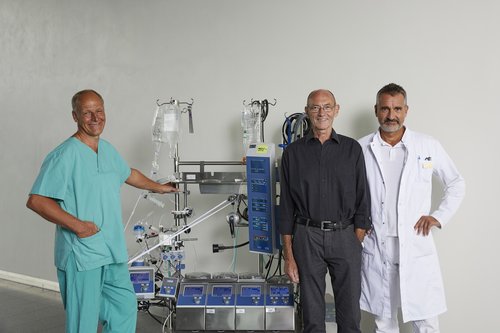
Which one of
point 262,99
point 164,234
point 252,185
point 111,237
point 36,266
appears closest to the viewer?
point 111,237

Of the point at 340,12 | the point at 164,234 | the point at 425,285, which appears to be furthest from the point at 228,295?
the point at 340,12

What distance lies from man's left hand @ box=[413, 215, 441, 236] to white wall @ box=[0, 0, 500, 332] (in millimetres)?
399

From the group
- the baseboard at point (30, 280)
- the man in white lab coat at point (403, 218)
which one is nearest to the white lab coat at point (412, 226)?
the man in white lab coat at point (403, 218)

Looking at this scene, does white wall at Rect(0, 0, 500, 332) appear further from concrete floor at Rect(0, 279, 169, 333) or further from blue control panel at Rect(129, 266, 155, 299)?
blue control panel at Rect(129, 266, 155, 299)

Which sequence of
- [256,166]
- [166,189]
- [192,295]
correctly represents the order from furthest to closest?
[166,189], [192,295], [256,166]

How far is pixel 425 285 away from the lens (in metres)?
2.56

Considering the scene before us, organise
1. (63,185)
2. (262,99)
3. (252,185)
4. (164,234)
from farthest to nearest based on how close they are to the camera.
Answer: (262,99)
(164,234)
(252,185)
(63,185)

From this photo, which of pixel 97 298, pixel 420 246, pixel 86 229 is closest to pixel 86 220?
pixel 86 229

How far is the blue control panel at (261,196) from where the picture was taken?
9.16 feet

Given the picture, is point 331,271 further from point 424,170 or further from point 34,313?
point 34,313

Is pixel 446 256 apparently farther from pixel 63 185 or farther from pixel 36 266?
pixel 36 266

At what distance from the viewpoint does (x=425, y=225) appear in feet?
8.39

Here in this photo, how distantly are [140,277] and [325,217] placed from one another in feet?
4.28

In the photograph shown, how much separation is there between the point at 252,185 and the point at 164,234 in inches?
27.6
